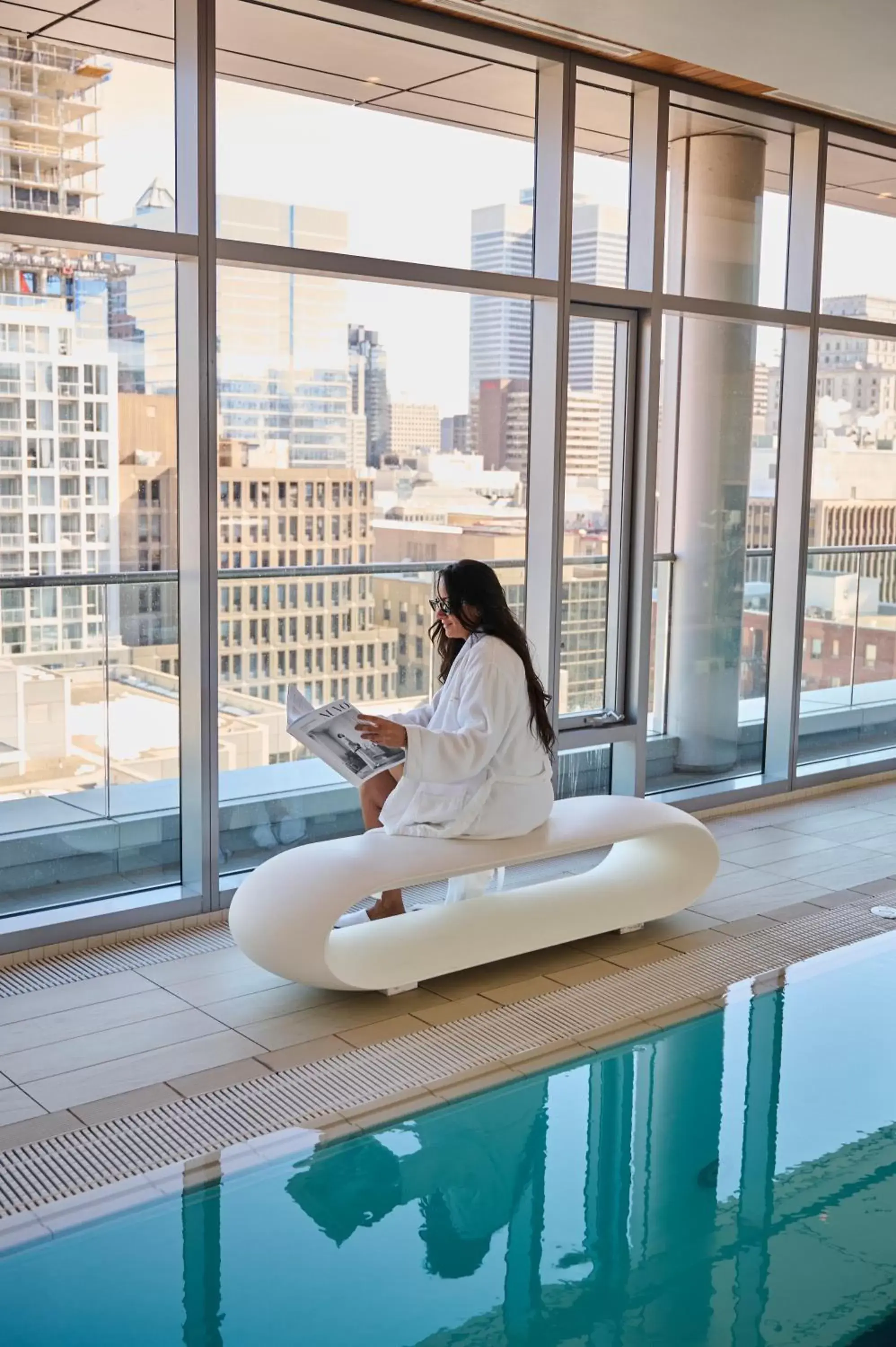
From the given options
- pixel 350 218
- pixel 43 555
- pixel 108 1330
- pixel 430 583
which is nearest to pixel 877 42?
pixel 350 218

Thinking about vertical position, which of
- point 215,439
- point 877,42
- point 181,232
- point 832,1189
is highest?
point 877,42

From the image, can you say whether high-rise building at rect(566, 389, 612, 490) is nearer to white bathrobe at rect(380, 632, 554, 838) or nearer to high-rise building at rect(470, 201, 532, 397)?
high-rise building at rect(470, 201, 532, 397)

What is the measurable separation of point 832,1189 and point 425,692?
10.4ft

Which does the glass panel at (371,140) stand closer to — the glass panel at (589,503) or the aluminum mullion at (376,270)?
the aluminum mullion at (376,270)

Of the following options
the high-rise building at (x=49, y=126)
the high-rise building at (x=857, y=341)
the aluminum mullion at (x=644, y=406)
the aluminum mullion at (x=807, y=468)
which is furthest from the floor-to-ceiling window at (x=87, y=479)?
the high-rise building at (x=857, y=341)

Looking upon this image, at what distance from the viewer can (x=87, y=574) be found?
4711mm

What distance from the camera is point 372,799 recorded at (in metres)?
4.39

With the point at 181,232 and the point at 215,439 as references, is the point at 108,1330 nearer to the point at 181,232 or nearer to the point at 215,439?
the point at 215,439

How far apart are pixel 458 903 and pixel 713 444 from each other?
3.06 meters

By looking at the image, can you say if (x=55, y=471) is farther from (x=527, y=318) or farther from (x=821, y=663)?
(x=821, y=663)

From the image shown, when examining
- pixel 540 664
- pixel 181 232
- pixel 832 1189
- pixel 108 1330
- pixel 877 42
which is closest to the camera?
pixel 108 1330

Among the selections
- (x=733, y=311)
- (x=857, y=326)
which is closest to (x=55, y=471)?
(x=733, y=311)

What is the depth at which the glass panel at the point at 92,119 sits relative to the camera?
421cm

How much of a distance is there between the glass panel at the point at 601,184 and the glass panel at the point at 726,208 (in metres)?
0.35
